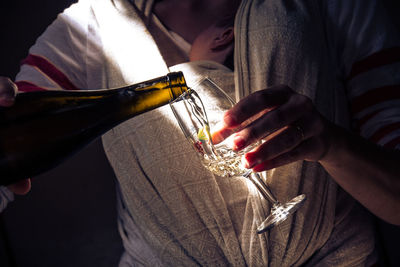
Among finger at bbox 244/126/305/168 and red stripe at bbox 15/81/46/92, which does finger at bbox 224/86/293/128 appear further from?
red stripe at bbox 15/81/46/92

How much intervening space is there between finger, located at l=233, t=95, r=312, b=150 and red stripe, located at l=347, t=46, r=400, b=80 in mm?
255

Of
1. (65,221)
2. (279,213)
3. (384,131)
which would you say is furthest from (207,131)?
(65,221)

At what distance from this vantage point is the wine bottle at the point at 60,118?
370 millimetres

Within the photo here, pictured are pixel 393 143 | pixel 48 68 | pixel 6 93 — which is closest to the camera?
pixel 6 93

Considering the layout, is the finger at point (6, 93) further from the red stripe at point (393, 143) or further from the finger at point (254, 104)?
the red stripe at point (393, 143)

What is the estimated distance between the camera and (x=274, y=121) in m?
0.35

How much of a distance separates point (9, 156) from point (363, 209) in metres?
0.60

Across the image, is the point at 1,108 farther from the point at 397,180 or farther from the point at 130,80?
the point at 397,180

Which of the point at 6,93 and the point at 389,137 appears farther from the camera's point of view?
the point at 389,137

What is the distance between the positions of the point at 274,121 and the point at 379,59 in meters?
0.33

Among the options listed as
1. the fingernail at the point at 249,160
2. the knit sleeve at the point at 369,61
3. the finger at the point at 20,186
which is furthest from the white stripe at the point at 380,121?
the finger at the point at 20,186

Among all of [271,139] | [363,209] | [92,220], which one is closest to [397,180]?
[363,209]

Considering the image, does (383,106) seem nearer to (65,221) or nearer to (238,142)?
(238,142)

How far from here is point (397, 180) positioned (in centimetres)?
49
